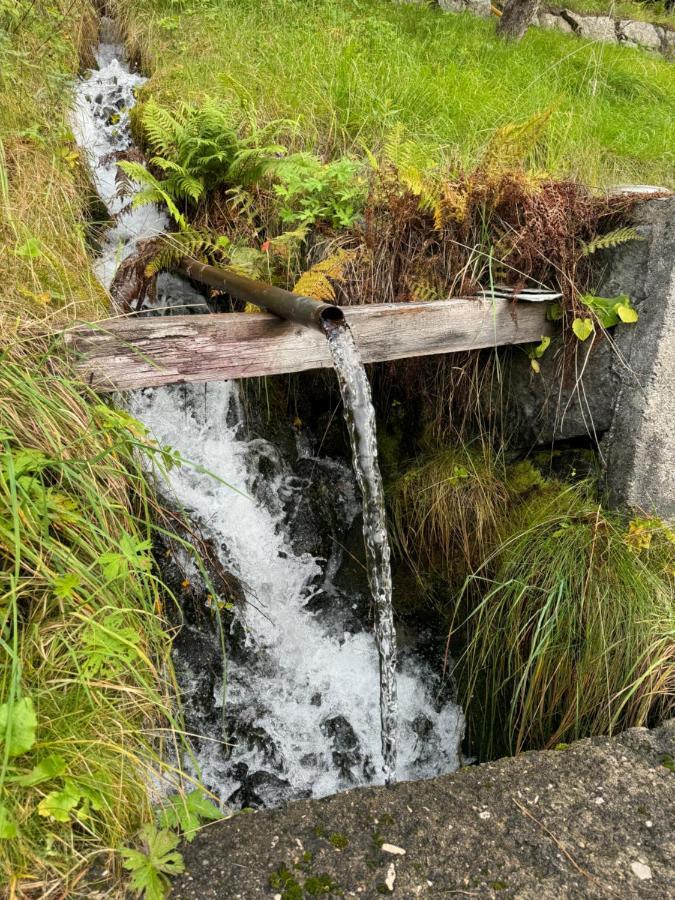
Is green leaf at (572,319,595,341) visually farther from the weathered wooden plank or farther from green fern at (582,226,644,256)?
green fern at (582,226,644,256)

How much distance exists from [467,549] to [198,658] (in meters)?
1.53

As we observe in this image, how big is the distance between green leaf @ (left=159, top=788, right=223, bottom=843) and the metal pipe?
5.34ft

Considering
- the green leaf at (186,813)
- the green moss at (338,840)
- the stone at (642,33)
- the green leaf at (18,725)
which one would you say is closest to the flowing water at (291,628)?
the green leaf at (186,813)

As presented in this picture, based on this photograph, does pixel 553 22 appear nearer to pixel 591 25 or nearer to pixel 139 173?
pixel 591 25

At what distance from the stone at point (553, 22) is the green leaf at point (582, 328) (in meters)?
8.60

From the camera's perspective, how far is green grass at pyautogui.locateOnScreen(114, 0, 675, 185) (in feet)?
15.3

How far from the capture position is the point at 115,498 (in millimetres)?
2455

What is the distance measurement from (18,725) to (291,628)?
6.93ft

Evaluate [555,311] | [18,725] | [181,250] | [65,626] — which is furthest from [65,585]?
[555,311]

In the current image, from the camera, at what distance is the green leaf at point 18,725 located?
161cm

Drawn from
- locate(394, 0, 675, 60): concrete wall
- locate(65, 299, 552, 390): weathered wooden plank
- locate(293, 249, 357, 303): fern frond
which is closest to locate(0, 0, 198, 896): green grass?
locate(65, 299, 552, 390): weathered wooden plank

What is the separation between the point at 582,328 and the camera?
11.6 ft

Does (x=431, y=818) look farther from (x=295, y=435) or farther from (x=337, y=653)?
(x=295, y=435)

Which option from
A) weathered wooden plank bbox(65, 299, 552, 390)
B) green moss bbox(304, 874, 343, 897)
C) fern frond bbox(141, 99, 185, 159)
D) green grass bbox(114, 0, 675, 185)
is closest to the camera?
green moss bbox(304, 874, 343, 897)
